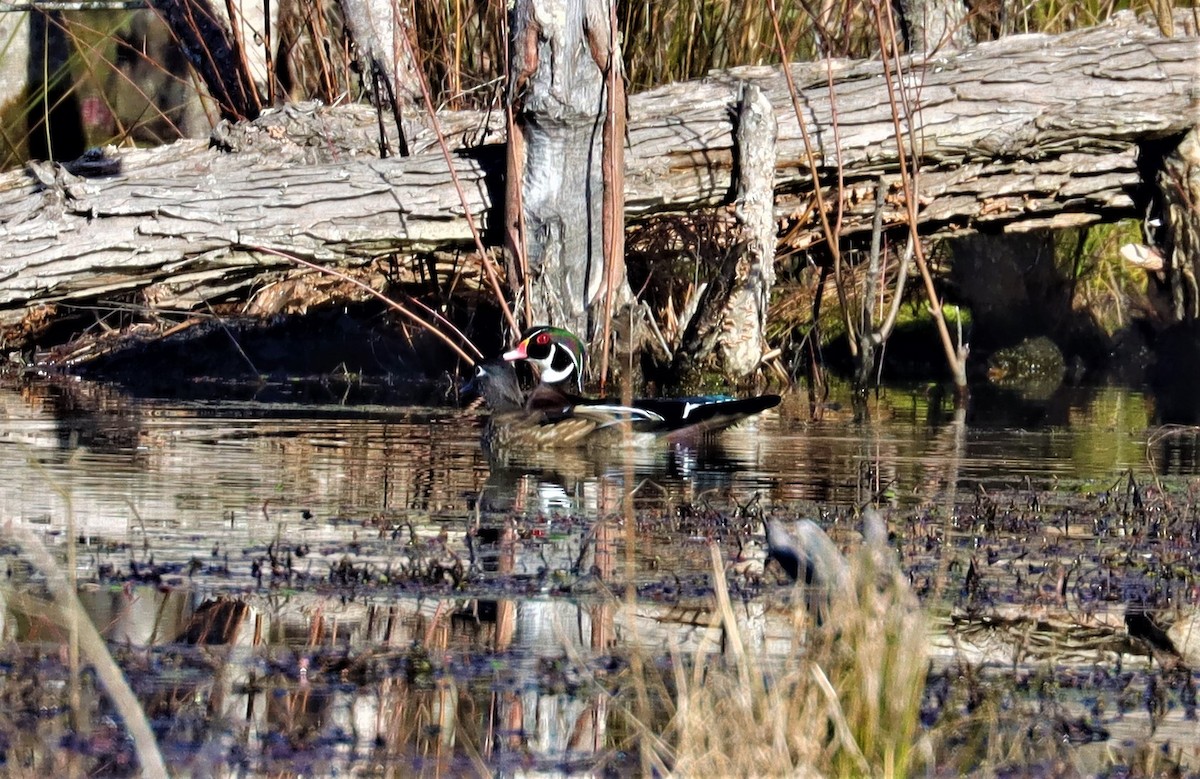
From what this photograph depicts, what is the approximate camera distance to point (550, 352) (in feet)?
28.6

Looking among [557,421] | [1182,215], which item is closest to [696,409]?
[557,421]

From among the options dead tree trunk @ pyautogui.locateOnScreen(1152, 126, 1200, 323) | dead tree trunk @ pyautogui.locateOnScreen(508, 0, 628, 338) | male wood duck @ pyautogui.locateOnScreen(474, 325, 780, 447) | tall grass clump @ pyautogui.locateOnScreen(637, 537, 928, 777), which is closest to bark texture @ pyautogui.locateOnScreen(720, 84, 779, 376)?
dead tree trunk @ pyautogui.locateOnScreen(508, 0, 628, 338)

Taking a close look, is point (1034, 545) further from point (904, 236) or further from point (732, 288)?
point (904, 236)

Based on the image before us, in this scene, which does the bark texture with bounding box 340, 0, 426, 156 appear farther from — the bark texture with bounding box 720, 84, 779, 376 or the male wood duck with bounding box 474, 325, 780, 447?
the male wood duck with bounding box 474, 325, 780, 447

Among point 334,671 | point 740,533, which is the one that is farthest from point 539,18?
point 334,671

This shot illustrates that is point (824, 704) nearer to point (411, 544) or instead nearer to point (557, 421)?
point (411, 544)

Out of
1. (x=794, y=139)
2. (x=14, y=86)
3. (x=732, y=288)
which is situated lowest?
(x=732, y=288)

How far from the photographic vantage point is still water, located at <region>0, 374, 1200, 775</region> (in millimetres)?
3141

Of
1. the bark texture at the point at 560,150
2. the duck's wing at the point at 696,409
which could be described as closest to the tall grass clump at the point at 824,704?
the duck's wing at the point at 696,409

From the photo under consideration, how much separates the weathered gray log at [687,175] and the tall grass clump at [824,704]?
624 centimetres

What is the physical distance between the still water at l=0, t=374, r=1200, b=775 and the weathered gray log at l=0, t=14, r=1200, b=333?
0.82m

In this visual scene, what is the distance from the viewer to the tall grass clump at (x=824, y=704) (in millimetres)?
2576

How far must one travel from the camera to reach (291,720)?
309cm

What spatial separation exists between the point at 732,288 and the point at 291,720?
7055 millimetres
